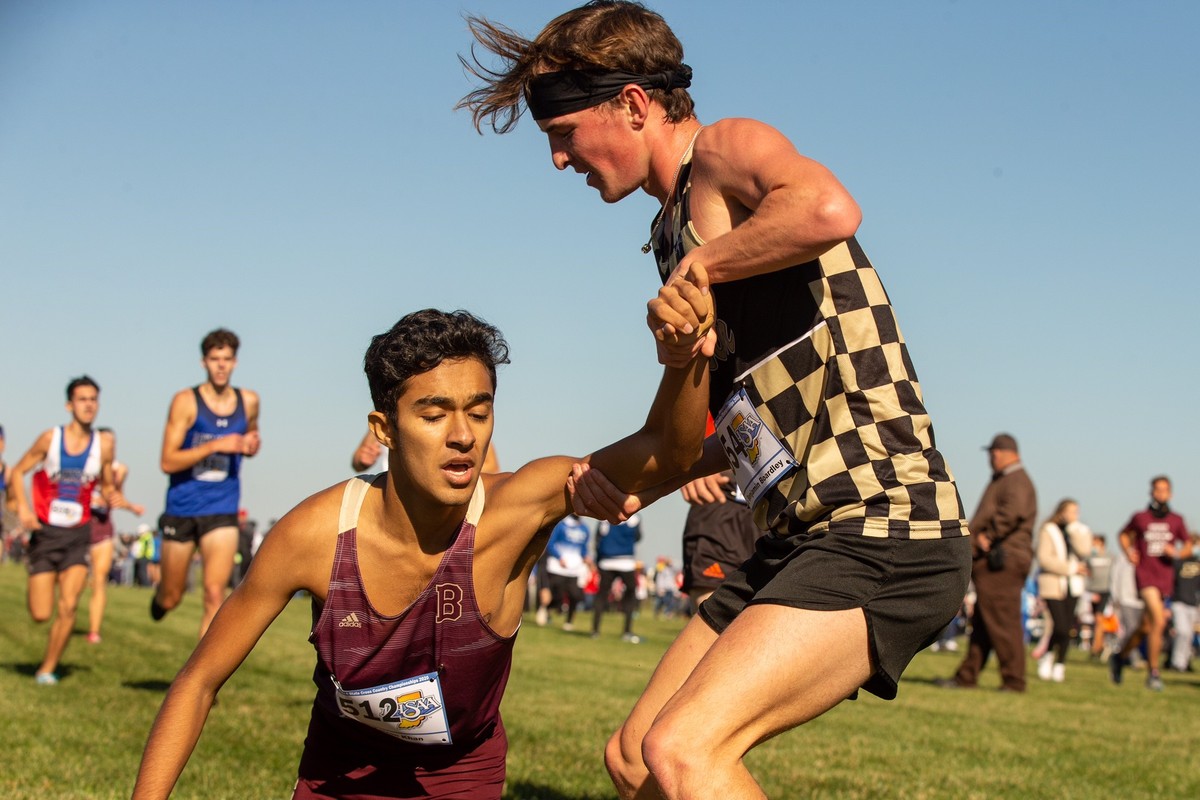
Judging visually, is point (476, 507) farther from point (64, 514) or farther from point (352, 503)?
point (64, 514)

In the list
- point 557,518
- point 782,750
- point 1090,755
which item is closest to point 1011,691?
point 1090,755

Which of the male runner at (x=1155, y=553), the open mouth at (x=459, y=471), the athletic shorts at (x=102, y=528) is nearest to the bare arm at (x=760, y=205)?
the open mouth at (x=459, y=471)

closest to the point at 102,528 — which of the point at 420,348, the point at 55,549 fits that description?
the point at 55,549

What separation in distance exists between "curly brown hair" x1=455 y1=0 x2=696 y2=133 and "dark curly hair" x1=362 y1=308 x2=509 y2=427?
60 cm

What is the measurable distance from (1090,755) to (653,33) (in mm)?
6141

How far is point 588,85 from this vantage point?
10.5 feet

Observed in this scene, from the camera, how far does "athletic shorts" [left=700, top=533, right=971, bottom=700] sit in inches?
110

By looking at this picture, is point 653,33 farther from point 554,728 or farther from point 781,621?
point 554,728

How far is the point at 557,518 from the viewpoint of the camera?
3.67 m

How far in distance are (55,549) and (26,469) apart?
2.70 ft

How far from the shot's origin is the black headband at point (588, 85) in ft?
10.5

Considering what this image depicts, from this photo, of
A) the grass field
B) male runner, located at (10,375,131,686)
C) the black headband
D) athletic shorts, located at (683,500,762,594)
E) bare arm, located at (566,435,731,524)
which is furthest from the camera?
male runner, located at (10,375,131,686)

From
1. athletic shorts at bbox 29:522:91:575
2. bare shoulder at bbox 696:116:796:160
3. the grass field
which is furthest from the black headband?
athletic shorts at bbox 29:522:91:575

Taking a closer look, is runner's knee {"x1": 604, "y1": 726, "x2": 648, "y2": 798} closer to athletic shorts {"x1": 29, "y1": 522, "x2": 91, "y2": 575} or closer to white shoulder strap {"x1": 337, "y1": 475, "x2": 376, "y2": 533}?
white shoulder strap {"x1": 337, "y1": 475, "x2": 376, "y2": 533}
